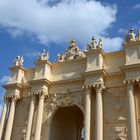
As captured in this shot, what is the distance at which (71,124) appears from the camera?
21594mm

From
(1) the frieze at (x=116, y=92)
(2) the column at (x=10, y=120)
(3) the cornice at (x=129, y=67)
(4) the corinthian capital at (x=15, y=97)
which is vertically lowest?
(2) the column at (x=10, y=120)

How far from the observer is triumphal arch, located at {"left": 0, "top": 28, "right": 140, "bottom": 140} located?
16.0 m

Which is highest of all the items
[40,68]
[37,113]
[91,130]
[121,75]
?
[40,68]

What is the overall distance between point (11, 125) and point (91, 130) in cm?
642

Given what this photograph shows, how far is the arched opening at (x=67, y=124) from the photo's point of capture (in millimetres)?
19155

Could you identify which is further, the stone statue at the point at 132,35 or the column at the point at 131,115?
the stone statue at the point at 132,35

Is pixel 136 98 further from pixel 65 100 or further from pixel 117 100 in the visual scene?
pixel 65 100

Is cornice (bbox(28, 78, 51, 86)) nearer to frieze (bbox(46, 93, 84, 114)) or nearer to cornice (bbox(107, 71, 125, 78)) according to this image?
frieze (bbox(46, 93, 84, 114))

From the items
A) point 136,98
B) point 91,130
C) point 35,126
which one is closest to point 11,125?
point 35,126

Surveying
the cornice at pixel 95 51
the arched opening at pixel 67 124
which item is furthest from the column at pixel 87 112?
the arched opening at pixel 67 124

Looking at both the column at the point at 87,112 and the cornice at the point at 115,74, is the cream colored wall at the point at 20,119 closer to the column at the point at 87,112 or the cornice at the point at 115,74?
the column at the point at 87,112

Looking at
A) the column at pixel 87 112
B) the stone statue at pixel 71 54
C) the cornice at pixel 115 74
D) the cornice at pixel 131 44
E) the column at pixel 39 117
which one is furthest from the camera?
the stone statue at pixel 71 54

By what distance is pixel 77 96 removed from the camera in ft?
60.0

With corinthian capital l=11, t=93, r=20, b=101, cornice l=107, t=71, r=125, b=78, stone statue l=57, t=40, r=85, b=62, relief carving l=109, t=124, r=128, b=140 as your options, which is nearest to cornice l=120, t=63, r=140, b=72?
cornice l=107, t=71, r=125, b=78
